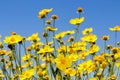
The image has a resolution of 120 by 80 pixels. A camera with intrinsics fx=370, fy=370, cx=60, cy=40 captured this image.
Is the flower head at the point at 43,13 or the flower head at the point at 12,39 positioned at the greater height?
the flower head at the point at 43,13

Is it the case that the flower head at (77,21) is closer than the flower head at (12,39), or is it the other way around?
the flower head at (12,39)

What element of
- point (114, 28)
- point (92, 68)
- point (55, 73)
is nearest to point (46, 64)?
point (55, 73)

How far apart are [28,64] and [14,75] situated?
268 millimetres

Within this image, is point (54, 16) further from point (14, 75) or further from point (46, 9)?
point (14, 75)

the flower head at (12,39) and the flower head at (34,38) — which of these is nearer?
the flower head at (12,39)

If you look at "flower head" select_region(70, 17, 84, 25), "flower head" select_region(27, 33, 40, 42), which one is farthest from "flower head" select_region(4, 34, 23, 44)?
"flower head" select_region(70, 17, 84, 25)

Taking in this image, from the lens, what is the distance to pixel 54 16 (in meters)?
3.98

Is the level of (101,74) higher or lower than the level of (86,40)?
lower

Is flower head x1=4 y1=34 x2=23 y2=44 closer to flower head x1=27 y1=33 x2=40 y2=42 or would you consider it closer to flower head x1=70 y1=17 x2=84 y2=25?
flower head x1=27 y1=33 x2=40 y2=42

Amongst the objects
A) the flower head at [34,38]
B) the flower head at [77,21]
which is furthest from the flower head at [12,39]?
the flower head at [77,21]

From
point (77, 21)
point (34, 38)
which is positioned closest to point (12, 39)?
point (34, 38)

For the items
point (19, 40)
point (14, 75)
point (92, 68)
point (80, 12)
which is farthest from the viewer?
point (80, 12)

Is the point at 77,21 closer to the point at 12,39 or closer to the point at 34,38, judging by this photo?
the point at 34,38

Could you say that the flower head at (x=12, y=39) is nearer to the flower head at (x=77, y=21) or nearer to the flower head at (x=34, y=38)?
the flower head at (x=34, y=38)
